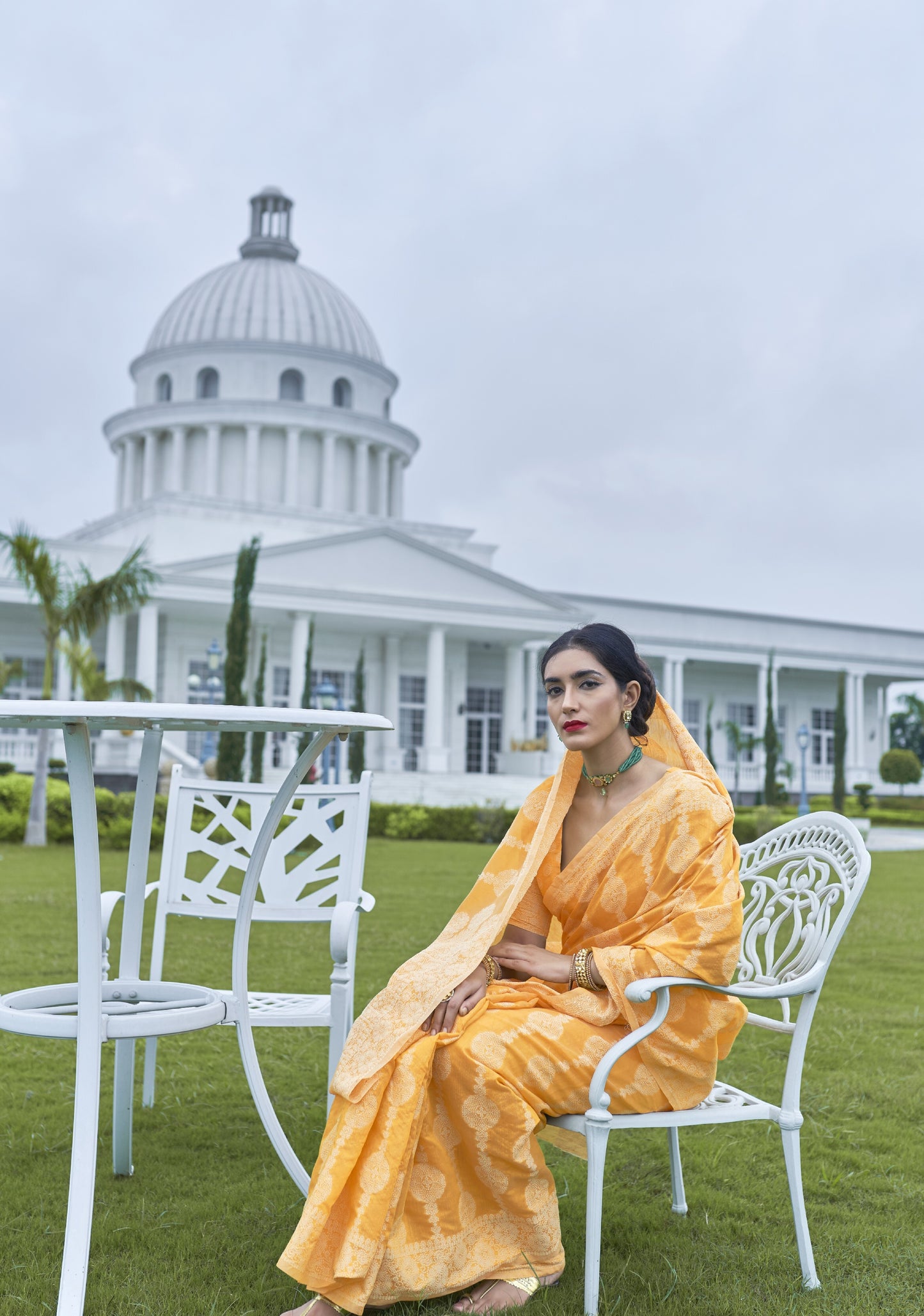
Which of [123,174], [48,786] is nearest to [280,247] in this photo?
[123,174]

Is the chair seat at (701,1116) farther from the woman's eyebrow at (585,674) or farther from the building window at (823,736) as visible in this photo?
the building window at (823,736)

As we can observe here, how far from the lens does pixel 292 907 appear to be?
155 inches

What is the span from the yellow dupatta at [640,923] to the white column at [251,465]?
31.2m

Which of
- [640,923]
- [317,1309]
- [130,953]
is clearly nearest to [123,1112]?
[130,953]

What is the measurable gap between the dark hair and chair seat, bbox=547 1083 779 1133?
90 centimetres

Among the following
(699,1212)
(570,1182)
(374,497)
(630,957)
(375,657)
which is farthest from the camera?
(374,497)

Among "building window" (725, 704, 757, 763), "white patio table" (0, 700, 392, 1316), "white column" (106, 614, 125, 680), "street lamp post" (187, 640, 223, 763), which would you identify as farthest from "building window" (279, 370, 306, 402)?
"white patio table" (0, 700, 392, 1316)

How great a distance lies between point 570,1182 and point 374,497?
107 feet

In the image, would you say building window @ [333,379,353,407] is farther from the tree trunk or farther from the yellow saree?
the yellow saree

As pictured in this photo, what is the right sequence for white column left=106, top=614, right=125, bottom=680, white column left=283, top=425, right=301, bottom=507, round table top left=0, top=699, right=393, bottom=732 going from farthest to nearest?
white column left=283, top=425, right=301, bottom=507 → white column left=106, top=614, right=125, bottom=680 → round table top left=0, top=699, right=393, bottom=732

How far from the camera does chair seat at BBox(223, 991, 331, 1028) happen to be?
3232 millimetres

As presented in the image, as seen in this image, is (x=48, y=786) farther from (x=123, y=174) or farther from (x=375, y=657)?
(x=375, y=657)

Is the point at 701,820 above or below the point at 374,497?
below

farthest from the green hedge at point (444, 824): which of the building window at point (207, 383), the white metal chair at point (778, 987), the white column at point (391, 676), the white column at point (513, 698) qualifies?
the building window at point (207, 383)
